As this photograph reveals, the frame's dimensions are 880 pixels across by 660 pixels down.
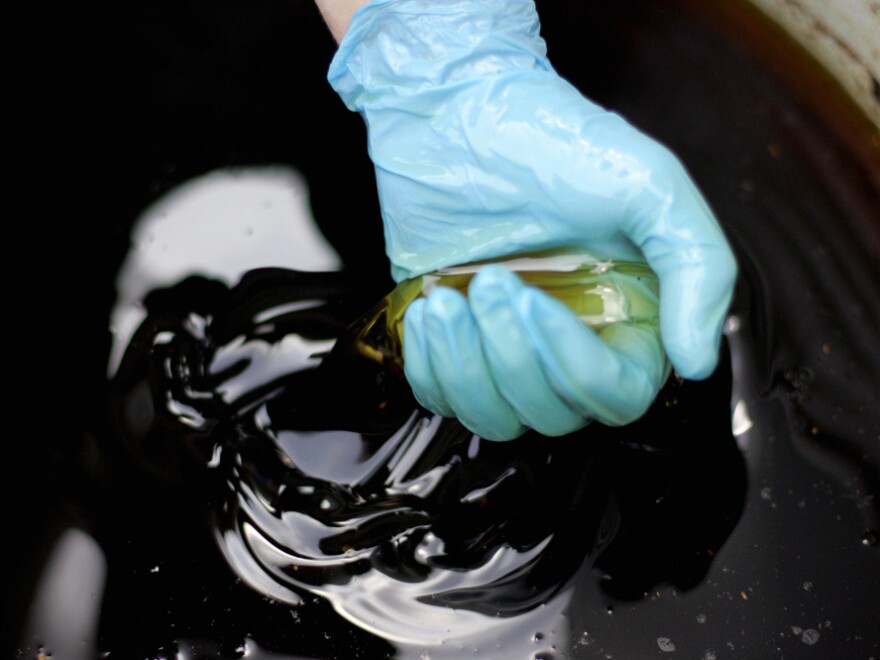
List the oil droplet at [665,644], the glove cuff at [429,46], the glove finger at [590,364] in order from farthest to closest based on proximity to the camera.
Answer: the glove cuff at [429,46]
the oil droplet at [665,644]
the glove finger at [590,364]

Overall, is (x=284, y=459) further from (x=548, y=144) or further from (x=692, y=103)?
(x=692, y=103)

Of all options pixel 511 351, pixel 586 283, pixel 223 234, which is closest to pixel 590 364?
pixel 511 351

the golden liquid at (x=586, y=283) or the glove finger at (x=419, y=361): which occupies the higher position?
the golden liquid at (x=586, y=283)

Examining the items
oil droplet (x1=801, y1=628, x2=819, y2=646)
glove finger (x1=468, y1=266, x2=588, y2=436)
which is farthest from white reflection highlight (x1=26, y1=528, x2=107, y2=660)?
oil droplet (x1=801, y1=628, x2=819, y2=646)

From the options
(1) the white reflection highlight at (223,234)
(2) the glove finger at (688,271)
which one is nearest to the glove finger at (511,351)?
(2) the glove finger at (688,271)

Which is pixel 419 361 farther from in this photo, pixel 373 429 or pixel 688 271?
pixel 688 271

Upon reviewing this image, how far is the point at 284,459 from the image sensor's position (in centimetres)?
100

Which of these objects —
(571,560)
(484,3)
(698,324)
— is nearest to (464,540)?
(571,560)

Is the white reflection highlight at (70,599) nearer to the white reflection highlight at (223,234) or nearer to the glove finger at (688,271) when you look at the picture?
the white reflection highlight at (223,234)

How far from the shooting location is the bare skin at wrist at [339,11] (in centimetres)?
108

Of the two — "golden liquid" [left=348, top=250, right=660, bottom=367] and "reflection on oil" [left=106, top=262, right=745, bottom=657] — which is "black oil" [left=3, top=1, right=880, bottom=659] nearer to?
"reflection on oil" [left=106, top=262, right=745, bottom=657]

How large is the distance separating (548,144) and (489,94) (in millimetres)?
114

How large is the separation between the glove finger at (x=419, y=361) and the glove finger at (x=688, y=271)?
0.25 m

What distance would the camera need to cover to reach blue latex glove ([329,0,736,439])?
0.77 meters
